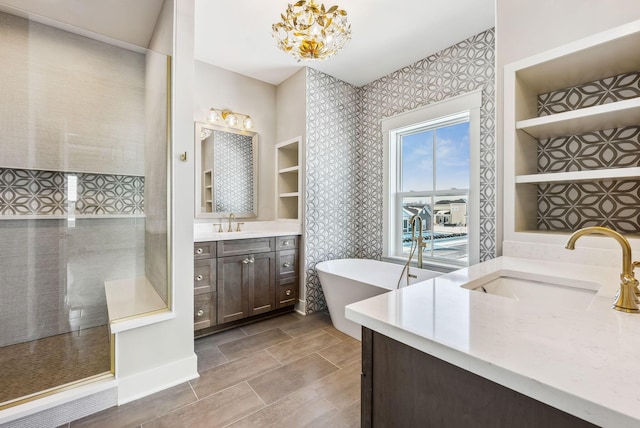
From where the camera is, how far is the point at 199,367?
2.06m

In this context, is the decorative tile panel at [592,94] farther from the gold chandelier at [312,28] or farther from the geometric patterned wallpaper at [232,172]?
the geometric patterned wallpaper at [232,172]

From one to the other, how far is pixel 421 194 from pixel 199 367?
264cm

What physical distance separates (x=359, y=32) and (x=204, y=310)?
2.85 meters

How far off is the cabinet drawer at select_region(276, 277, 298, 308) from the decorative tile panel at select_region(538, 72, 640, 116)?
257 centimetres

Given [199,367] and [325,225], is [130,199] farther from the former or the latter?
[325,225]

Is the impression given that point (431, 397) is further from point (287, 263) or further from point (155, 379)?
point (287, 263)

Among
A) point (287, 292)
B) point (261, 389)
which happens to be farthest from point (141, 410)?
point (287, 292)

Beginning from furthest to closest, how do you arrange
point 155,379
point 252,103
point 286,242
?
point 252,103 → point 286,242 → point 155,379

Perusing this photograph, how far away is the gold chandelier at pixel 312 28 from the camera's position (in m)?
1.80

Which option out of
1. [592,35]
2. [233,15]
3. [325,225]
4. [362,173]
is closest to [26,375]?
[325,225]

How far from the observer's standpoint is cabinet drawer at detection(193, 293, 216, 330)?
95.8 inches

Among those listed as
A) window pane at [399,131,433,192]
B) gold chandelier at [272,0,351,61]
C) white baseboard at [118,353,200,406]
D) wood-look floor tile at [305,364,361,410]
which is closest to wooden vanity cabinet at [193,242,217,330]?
white baseboard at [118,353,200,406]

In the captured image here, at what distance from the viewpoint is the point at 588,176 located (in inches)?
52.5

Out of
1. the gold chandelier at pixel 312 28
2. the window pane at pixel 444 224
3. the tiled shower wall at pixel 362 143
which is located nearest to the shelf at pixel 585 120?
the tiled shower wall at pixel 362 143
